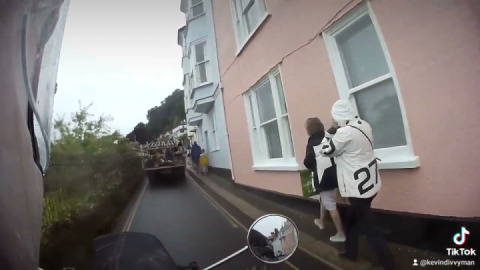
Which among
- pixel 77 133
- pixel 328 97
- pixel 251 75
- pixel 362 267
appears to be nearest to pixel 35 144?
pixel 77 133

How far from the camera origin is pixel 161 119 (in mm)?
1138

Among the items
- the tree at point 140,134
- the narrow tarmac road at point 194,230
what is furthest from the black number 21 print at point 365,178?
the tree at point 140,134

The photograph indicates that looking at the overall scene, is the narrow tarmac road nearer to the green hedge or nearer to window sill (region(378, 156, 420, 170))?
the green hedge

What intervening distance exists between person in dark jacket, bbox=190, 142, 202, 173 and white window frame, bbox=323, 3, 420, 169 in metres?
0.63

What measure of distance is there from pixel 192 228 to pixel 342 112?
641 millimetres

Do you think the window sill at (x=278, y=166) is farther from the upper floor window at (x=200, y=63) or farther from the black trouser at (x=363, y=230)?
the upper floor window at (x=200, y=63)

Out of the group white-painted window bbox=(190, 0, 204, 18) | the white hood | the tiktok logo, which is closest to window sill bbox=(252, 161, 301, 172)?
the white hood

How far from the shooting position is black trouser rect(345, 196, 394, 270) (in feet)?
2.90

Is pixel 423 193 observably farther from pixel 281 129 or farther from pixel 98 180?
pixel 98 180

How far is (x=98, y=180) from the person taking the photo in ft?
3.45

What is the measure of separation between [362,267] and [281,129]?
1.67 feet

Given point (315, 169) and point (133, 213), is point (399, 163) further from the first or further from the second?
point (133, 213)

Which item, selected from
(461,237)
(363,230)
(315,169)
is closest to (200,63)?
(315,169)

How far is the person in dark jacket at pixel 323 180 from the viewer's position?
3.02 ft
